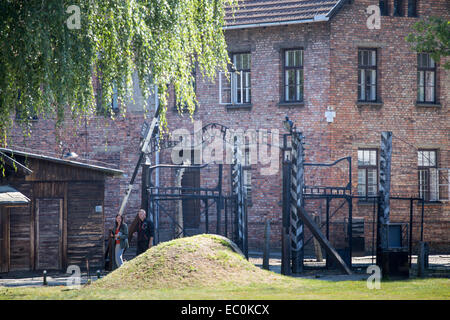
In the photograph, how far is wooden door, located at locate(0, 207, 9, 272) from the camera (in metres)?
21.7

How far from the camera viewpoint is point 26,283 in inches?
719

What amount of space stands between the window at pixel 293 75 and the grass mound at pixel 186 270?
40.8ft

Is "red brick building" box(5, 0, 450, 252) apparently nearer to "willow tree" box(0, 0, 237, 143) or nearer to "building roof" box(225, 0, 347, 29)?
"building roof" box(225, 0, 347, 29)

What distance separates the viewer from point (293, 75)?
89.0 ft

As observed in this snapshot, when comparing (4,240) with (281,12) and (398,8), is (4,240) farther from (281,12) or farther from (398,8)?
(398,8)

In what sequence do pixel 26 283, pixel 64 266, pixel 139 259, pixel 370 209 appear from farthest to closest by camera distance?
1. pixel 370 209
2. pixel 64 266
3. pixel 26 283
4. pixel 139 259

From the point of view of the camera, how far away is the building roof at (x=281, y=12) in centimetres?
2606

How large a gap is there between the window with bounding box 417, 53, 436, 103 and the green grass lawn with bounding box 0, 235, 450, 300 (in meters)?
12.9

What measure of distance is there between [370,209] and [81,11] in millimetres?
16471

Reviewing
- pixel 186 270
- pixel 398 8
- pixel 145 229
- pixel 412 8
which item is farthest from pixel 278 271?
pixel 412 8

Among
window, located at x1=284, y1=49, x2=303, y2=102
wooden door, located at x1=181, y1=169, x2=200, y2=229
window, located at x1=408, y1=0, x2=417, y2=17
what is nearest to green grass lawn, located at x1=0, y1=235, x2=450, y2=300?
window, located at x1=284, y1=49, x2=303, y2=102

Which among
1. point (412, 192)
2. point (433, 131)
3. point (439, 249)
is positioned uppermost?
point (433, 131)
